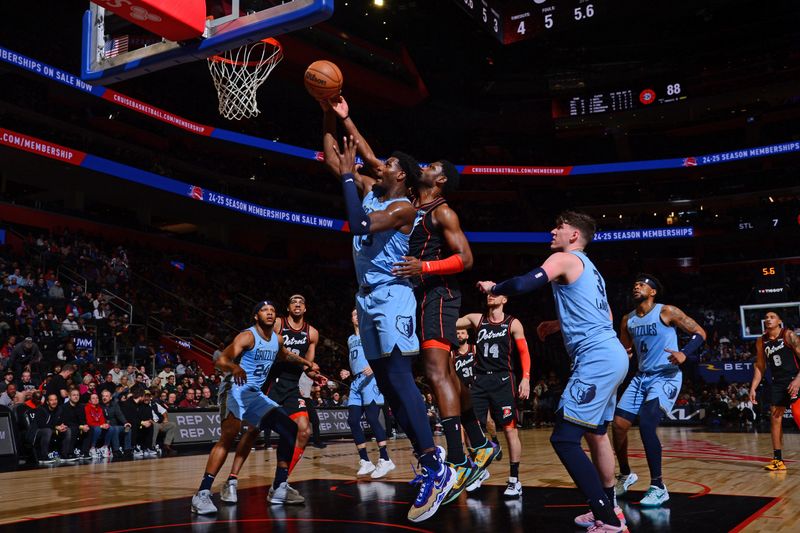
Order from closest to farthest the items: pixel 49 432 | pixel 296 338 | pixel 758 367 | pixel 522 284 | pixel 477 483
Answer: pixel 522 284 → pixel 477 483 → pixel 296 338 → pixel 758 367 → pixel 49 432

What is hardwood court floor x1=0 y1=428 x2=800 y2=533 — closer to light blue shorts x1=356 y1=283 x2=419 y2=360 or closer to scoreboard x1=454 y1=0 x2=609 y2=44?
light blue shorts x1=356 y1=283 x2=419 y2=360

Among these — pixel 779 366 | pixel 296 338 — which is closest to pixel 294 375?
pixel 296 338

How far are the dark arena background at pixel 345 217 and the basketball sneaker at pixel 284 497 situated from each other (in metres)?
0.27

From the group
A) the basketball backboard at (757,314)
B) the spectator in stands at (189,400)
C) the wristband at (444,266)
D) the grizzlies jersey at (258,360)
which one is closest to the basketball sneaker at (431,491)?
the wristband at (444,266)

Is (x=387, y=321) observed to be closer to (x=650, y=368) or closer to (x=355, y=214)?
(x=355, y=214)

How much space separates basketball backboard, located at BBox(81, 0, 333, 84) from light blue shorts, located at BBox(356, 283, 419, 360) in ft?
8.33

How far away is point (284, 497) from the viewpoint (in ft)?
19.2

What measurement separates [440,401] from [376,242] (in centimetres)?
129

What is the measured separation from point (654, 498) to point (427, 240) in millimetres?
2681

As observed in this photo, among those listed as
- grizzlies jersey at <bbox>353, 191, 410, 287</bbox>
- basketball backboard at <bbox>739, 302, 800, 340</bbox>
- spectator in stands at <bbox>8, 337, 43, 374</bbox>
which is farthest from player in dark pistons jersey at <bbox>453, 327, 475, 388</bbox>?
basketball backboard at <bbox>739, 302, 800, 340</bbox>

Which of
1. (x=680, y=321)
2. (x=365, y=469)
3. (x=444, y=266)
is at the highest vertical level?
(x=444, y=266)

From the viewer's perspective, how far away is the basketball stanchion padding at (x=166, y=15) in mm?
5945

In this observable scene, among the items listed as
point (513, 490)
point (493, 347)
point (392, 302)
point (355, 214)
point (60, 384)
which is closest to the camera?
point (355, 214)

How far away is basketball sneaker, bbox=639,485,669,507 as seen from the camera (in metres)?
5.43
